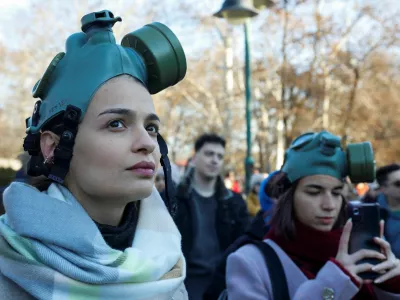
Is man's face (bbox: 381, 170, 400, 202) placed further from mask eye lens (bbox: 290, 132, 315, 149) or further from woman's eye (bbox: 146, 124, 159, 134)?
woman's eye (bbox: 146, 124, 159, 134)

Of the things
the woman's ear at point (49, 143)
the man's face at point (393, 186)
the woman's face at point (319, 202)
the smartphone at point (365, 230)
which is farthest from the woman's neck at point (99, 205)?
the man's face at point (393, 186)

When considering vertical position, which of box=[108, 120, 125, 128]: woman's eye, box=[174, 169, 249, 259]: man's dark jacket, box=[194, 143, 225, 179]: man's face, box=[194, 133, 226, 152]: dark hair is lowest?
box=[174, 169, 249, 259]: man's dark jacket

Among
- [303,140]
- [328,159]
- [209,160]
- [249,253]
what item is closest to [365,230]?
[328,159]

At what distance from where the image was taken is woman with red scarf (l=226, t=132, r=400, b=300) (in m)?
2.43

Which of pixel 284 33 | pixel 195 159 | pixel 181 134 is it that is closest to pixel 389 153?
pixel 181 134

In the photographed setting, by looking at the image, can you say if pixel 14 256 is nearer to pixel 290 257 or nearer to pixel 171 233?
pixel 171 233

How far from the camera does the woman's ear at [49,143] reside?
1.83 m

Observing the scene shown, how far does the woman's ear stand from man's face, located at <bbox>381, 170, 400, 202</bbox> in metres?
4.39

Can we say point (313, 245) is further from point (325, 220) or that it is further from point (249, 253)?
point (249, 253)

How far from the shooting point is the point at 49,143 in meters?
1.83

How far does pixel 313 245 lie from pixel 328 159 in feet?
1.48

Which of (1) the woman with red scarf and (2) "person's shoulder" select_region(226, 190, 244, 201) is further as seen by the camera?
(2) "person's shoulder" select_region(226, 190, 244, 201)

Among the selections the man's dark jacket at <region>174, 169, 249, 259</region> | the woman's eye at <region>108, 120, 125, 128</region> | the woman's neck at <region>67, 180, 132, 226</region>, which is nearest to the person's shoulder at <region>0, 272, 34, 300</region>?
the woman's neck at <region>67, 180, 132, 226</region>

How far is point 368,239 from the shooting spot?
2.48m
